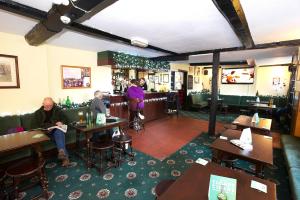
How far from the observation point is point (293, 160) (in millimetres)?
2512

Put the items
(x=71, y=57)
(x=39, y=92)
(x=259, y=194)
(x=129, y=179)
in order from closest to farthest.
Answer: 1. (x=259, y=194)
2. (x=129, y=179)
3. (x=39, y=92)
4. (x=71, y=57)

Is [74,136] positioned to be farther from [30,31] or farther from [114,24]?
[114,24]

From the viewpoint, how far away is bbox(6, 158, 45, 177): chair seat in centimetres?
198

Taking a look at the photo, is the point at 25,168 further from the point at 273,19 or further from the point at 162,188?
the point at 273,19

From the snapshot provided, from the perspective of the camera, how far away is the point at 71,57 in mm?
4312

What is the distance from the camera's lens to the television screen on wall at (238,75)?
8.18 m

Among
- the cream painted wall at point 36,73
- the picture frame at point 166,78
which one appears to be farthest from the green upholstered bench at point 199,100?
the cream painted wall at point 36,73

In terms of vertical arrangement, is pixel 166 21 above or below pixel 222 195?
above

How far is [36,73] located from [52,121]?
1178 mm

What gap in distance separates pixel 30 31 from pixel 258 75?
358 inches

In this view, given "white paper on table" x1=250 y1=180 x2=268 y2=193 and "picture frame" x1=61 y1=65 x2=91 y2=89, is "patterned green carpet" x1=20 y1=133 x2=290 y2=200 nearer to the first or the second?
"white paper on table" x1=250 y1=180 x2=268 y2=193

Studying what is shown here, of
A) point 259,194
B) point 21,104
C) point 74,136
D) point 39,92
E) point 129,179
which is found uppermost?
point 39,92

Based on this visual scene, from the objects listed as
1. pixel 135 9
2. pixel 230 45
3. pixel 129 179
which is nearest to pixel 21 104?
pixel 129 179

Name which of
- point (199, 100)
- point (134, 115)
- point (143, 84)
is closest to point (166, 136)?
point (134, 115)
